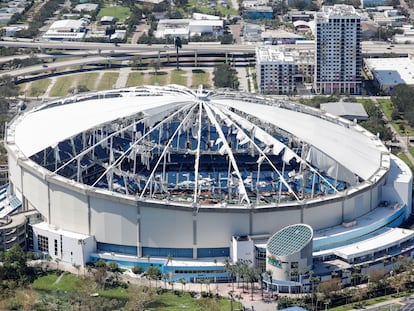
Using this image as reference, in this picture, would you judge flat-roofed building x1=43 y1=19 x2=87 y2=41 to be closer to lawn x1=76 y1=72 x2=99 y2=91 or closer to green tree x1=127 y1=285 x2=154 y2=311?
lawn x1=76 y1=72 x2=99 y2=91

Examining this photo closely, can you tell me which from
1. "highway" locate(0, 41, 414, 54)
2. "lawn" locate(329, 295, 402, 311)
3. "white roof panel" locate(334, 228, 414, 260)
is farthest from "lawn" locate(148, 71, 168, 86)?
"lawn" locate(329, 295, 402, 311)

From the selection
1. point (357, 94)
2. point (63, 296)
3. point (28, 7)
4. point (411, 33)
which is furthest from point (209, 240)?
point (28, 7)

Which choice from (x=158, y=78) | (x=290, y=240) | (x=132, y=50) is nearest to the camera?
(x=290, y=240)

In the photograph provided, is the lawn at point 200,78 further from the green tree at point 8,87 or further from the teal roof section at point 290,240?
the teal roof section at point 290,240

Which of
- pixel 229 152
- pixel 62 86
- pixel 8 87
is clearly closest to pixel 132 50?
pixel 62 86

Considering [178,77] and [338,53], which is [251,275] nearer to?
[338,53]

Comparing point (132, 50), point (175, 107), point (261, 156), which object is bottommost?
point (132, 50)
